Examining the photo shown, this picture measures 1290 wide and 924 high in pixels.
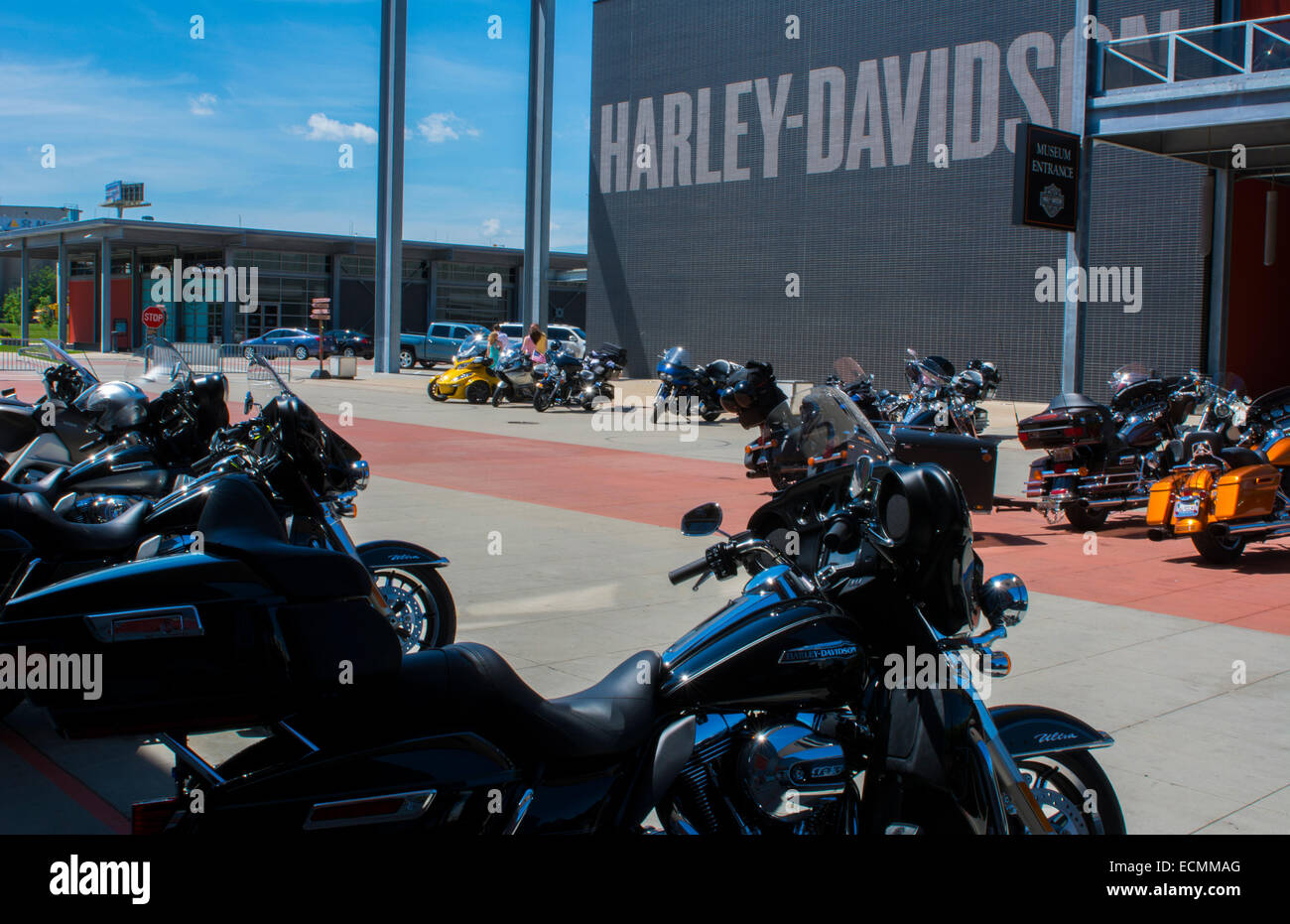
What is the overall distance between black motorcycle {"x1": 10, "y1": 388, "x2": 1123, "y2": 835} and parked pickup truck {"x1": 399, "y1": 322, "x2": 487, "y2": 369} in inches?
1592

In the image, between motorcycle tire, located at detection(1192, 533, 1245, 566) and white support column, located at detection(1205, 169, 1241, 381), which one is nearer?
motorcycle tire, located at detection(1192, 533, 1245, 566)

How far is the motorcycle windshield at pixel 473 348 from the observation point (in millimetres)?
25703

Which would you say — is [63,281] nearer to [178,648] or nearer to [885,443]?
[885,443]

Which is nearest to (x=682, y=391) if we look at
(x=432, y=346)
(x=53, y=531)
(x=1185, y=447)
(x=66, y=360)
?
(x=1185, y=447)

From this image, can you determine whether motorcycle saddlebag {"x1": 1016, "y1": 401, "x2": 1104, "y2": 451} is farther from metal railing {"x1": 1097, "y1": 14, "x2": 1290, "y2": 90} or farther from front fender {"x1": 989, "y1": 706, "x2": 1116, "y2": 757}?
metal railing {"x1": 1097, "y1": 14, "x2": 1290, "y2": 90}

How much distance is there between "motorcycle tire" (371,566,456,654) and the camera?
17.9 feet

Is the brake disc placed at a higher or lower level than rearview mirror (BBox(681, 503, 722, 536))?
lower

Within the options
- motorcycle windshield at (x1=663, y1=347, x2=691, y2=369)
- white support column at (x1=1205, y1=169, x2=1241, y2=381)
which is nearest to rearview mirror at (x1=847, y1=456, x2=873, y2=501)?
motorcycle windshield at (x1=663, y1=347, x2=691, y2=369)

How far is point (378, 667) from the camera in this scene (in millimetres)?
2395

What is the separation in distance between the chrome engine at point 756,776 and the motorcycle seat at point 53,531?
2.82 metres

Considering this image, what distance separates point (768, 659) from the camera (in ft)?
8.88

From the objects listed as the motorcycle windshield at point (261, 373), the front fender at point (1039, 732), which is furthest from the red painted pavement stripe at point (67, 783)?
the front fender at point (1039, 732)
